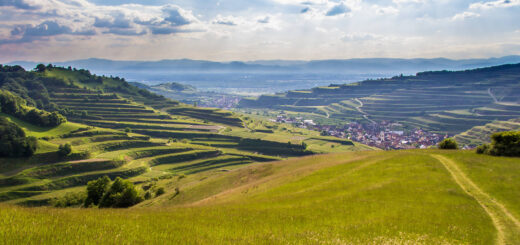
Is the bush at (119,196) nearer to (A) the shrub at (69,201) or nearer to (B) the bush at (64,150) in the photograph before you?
(A) the shrub at (69,201)

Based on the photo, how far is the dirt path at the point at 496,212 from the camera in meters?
16.7

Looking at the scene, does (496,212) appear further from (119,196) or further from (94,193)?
(94,193)

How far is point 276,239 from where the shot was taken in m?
12.3

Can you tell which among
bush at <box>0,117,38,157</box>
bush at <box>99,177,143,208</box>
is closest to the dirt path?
bush at <box>99,177,143,208</box>

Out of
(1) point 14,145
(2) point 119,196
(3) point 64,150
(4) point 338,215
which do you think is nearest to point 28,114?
(1) point 14,145

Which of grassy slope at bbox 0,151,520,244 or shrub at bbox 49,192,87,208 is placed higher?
grassy slope at bbox 0,151,520,244

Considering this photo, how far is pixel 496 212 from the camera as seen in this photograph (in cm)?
2080

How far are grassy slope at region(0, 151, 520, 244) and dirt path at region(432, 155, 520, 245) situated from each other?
0.49 metres

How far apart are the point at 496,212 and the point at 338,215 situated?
40.4ft

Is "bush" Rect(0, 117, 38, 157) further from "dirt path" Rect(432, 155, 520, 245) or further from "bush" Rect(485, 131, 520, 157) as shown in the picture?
"bush" Rect(485, 131, 520, 157)

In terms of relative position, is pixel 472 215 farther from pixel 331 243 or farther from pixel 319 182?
pixel 319 182

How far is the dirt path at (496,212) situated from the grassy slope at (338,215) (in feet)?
1.61

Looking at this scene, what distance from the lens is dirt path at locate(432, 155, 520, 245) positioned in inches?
658

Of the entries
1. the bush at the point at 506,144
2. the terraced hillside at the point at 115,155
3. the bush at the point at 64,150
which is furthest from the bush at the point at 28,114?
the bush at the point at 506,144
